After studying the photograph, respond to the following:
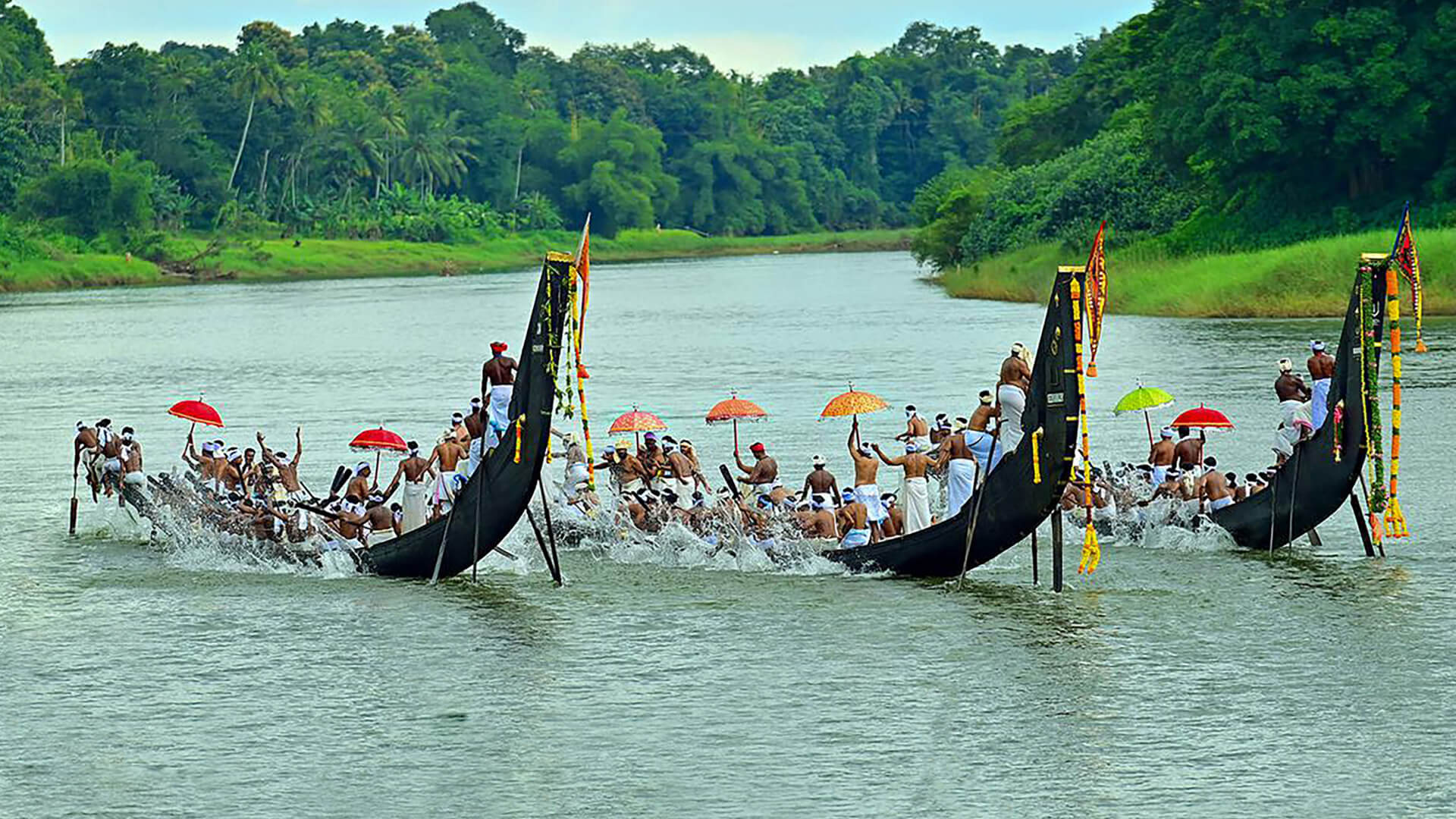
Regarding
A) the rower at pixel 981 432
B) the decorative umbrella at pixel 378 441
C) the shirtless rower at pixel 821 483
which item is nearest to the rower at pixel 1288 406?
the rower at pixel 981 432

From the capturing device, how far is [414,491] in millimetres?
24547

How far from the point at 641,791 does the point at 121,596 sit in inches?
409

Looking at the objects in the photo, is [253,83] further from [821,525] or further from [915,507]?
[915,507]

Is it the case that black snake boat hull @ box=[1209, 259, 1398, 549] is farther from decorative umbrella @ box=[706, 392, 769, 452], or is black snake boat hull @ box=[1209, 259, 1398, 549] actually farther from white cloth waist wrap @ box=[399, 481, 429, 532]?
Answer: white cloth waist wrap @ box=[399, 481, 429, 532]

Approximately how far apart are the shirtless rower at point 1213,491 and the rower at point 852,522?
4.13 meters

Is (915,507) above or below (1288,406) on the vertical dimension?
below

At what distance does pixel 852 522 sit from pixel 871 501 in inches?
12.2

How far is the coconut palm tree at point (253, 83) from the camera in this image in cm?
12544

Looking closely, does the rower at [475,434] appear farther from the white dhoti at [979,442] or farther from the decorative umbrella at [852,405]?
the white dhoti at [979,442]

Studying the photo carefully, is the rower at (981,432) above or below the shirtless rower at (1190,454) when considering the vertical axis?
above

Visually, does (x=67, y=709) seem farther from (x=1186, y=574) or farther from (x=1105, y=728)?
(x=1186, y=574)

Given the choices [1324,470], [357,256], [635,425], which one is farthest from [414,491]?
[357,256]

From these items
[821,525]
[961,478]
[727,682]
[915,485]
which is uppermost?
[961,478]

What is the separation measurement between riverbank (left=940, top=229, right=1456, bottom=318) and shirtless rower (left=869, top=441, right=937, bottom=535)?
30558 millimetres
